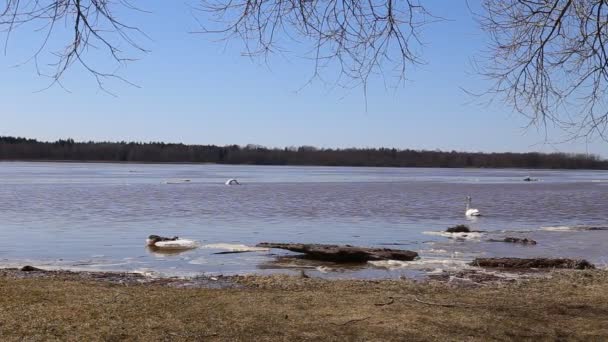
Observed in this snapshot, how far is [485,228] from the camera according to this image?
22.4 m

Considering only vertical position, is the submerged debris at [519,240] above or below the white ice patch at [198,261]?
above

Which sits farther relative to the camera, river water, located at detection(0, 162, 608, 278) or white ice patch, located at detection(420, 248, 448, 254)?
white ice patch, located at detection(420, 248, 448, 254)

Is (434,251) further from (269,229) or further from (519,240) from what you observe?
(269,229)

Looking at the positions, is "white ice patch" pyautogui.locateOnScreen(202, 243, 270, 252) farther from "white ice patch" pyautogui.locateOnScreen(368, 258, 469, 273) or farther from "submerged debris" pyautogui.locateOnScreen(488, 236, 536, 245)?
"submerged debris" pyautogui.locateOnScreen(488, 236, 536, 245)

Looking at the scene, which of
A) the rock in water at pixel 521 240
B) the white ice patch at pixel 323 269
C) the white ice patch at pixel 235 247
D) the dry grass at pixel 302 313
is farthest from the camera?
the rock in water at pixel 521 240

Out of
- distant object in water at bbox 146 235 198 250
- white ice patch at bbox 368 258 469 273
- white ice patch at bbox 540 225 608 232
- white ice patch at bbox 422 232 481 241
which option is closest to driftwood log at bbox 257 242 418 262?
white ice patch at bbox 368 258 469 273

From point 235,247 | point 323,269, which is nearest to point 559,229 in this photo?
point 235,247

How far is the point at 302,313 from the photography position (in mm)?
6945

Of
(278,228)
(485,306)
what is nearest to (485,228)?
(278,228)

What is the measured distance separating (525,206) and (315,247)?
20.8 meters

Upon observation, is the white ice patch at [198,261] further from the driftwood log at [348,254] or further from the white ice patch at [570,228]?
the white ice patch at [570,228]

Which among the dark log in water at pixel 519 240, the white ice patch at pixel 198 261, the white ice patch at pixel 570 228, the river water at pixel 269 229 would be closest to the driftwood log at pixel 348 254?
the river water at pixel 269 229

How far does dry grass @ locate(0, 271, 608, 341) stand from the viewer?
20.1 feet

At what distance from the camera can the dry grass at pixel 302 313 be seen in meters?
6.12
